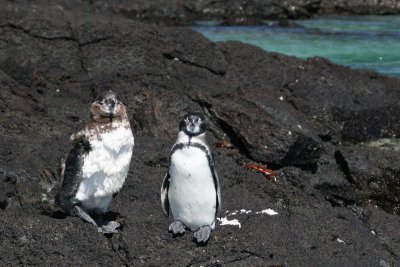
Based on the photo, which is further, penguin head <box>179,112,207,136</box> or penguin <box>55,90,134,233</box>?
penguin head <box>179,112,207,136</box>

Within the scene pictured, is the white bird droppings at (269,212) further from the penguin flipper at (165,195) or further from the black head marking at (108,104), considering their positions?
the black head marking at (108,104)

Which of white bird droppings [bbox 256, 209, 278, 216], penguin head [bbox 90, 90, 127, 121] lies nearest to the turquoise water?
white bird droppings [bbox 256, 209, 278, 216]

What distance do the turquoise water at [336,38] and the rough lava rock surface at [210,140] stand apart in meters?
4.98

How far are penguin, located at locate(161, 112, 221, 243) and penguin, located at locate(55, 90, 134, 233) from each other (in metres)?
0.41

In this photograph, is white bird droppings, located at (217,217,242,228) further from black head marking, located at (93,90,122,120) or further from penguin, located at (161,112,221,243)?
black head marking, located at (93,90,122,120)

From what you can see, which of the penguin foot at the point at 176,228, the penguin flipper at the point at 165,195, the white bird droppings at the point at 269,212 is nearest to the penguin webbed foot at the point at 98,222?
the penguin foot at the point at 176,228

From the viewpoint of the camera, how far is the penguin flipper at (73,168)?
653 centimetres

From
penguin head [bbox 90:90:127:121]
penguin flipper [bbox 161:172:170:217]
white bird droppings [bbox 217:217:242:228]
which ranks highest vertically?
penguin head [bbox 90:90:127:121]

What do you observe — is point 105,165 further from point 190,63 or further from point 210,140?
point 190,63

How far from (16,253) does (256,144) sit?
13.0 feet

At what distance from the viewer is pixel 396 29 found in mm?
23625

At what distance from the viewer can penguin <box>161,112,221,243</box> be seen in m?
6.66

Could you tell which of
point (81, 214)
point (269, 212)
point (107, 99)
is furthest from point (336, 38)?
point (81, 214)

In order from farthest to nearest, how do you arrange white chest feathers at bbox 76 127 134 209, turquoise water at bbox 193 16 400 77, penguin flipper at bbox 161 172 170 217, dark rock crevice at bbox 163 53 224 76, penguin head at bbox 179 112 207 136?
1. turquoise water at bbox 193 16 400 77
2. dark rock crevice at bbox 163 53 224 76
3. penguin flipper at bbox 161 172 170 217
4. penguin head at bbox 179 112 207 136
5. white chest feathers at bbox 76 127 134 209
